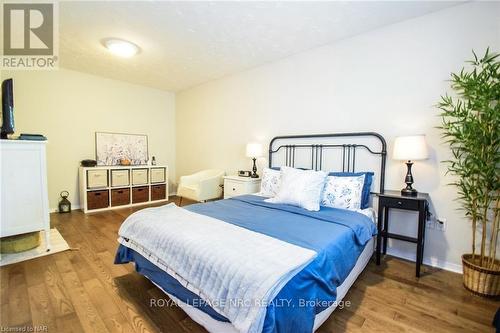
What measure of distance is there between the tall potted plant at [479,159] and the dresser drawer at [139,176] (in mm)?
4791

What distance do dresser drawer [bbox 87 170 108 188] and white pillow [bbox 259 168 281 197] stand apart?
3.07 m

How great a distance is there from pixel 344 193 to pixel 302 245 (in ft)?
3.93

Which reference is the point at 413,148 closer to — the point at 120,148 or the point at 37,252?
the point at 37,252

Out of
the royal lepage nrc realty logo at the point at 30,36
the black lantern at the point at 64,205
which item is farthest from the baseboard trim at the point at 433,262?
the black lantern at the point at 64,205

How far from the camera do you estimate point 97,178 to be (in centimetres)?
414

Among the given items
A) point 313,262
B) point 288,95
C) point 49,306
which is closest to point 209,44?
point 288,95

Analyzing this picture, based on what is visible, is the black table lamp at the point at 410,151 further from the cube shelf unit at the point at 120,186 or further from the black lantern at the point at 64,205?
the black lantern at the point at 64,205

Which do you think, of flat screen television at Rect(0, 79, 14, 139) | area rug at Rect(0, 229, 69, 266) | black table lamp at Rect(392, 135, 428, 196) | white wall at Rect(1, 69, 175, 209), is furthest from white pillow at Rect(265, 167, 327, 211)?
white wall at Rect(1, 69, 175, 209)

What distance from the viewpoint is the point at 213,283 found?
4.00ft

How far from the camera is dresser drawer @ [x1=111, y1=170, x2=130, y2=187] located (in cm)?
431

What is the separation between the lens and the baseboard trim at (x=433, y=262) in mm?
2236

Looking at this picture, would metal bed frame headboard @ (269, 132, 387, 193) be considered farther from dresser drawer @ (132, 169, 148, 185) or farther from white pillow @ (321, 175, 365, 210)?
dresser drawer @ (132, 169, 148, 185)

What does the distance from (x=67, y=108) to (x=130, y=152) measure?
1307 mm

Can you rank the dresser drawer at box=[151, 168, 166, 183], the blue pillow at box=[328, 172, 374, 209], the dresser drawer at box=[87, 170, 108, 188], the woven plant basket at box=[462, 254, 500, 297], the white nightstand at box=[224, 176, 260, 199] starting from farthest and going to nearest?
the dresser drawer at box=[151, 168, 166, 183] → the dresser drawer at box=[87, 170, 108, 188] → the white nightstand at box=[224, 176, 260, 199] → the blue pillow at box=[328, 172, 374, 209] → the woven plant basket at box=[462, 254, 500, 297]
